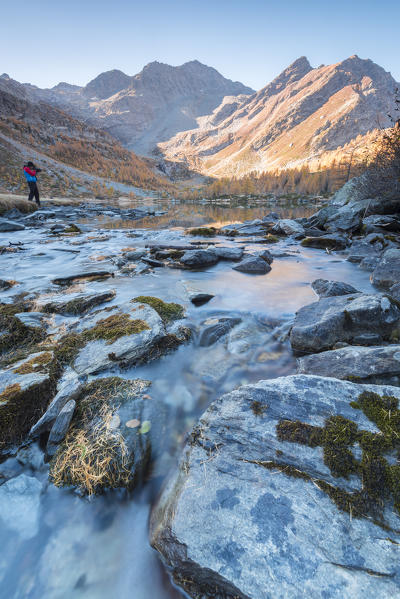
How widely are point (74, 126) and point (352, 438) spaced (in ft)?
368

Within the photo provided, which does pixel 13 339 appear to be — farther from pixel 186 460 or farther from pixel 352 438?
pixel 352 438

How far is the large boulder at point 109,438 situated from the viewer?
2.35 m

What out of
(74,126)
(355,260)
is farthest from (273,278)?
(74,126)

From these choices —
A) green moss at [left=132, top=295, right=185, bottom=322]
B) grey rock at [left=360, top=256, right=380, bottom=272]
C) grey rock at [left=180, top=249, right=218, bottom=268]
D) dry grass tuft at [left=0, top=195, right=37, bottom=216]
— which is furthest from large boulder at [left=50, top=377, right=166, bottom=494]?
dry grass tuft at [left=0, top=195, right=37, bottom=216]

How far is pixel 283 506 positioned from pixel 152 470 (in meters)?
1.31

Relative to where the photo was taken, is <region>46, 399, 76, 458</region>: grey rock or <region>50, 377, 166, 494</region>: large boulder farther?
<region>46, 399, 76, 458</region>: grey rock

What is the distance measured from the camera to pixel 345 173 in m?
65.4

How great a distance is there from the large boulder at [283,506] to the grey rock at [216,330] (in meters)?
2.22

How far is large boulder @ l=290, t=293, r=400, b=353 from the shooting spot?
13.4 ft

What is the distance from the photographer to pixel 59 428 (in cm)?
261

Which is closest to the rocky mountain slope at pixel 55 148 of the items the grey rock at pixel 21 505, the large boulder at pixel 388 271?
the large boulder at pixel 388 271

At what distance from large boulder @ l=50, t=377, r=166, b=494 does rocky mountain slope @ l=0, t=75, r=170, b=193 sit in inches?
1661

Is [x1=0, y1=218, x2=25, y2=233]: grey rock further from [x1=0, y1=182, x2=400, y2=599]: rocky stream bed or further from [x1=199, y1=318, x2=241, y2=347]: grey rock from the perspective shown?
[x1=199, y1=318, x2=241, y2=347]: grey rock

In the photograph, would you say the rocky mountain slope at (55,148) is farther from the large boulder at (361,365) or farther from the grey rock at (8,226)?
the large boulder at (361,365)
